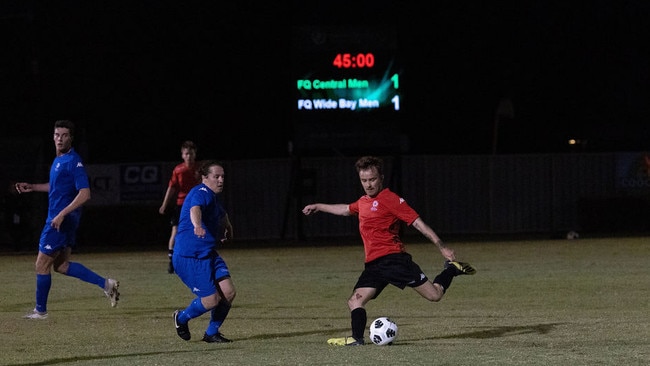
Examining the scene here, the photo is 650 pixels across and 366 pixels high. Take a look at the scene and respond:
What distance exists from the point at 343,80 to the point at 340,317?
18977mm

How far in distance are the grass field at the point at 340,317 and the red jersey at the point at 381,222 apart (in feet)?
2.84

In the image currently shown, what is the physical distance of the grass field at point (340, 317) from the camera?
432 inches

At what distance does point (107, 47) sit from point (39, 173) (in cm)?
1381

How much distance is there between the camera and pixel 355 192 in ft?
118

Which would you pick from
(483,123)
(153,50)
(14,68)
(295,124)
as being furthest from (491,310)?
(483,123)

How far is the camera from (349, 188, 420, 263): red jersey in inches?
460

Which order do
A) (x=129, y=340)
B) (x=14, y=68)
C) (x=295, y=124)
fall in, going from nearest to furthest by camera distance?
(x=129, y=340) → (x=295, y=124) → (x=14, y=68)

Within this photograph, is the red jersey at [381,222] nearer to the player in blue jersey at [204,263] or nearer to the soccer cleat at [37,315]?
the player in blue jersey at [204,263]

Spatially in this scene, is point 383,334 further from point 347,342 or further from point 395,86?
point 395,86

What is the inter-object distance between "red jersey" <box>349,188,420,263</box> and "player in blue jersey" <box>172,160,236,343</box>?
1.30 meters

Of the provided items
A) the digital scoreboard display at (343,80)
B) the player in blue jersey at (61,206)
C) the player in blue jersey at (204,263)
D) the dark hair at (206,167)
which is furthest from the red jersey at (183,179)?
the digital scoreboard display at (343,80)

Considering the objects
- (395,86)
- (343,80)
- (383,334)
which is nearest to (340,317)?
(383,334)

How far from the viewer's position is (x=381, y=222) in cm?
1172

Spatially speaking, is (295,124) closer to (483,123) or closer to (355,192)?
(355,192)
